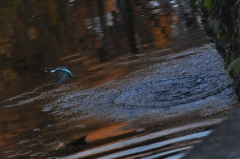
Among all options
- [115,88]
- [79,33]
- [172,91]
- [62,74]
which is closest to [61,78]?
[62,74]

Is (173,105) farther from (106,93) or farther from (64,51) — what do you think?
(64,51)

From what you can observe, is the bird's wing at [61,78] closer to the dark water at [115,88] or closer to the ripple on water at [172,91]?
the dark water at [115,88]

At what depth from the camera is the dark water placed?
20.6ft

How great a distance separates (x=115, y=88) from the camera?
8273mm

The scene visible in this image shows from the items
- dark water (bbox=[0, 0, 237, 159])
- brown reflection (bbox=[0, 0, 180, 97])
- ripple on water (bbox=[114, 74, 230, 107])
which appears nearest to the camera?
dark water (bbox=[0, 0, 237, 159])

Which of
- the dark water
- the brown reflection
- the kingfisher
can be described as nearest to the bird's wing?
the kingfisher

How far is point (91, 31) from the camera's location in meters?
12.5

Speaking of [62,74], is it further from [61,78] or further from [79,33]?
[79,33]

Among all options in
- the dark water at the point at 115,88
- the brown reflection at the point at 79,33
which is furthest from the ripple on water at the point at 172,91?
the brown reflection at the point at 79,33

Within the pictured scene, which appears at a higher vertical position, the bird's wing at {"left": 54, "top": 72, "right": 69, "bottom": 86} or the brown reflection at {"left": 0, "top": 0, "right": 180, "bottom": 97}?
the bird's wing at {"left": 54, "top": 72, "right": 69, "bottom": 86}

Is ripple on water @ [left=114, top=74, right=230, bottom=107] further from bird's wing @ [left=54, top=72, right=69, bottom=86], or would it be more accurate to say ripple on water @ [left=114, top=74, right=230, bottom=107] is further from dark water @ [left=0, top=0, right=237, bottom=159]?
bird's wing @ [left=54, top=72, right=69, bottom=86]

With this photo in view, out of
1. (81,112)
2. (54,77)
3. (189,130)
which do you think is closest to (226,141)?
(189,130)

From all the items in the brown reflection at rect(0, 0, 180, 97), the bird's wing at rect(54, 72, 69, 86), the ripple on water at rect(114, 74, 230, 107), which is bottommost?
the brown reflection at rect(0, 0, 180, 97)

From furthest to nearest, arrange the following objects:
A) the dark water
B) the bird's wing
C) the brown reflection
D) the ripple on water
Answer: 1. the brown reflection
2. the bird's wing
3. the ripple on water
4. the dark water
